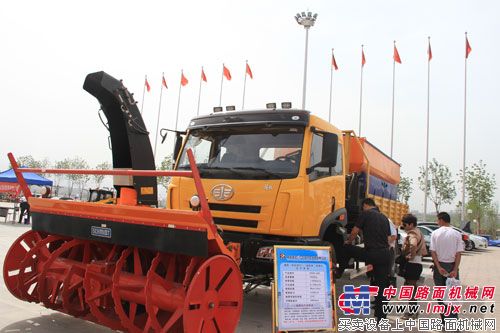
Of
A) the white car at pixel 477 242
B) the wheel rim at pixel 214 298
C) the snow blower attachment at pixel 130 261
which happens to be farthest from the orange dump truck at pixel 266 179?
the white car at pixel 477 242

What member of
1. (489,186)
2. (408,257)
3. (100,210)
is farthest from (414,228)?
(489,186)

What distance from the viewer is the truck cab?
213 inches

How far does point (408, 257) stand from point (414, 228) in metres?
0.61

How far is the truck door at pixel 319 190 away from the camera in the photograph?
5.52 meters

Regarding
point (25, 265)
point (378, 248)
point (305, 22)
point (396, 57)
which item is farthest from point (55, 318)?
point (396, 57)

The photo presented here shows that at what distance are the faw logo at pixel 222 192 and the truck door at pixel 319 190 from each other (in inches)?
39.2

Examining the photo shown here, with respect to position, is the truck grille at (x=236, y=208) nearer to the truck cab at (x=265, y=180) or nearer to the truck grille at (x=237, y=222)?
the truck cab at (x=265, y=180)

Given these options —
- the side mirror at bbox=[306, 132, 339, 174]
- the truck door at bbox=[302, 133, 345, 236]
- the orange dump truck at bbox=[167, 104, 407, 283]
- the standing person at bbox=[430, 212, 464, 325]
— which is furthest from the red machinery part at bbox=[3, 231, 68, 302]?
the standing person at bbox=[430, 212, 464, 325]

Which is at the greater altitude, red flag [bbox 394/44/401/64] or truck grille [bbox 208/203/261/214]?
A: red flag [bbox 394/44/401/64]

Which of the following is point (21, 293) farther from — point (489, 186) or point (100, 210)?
point (489, 186)

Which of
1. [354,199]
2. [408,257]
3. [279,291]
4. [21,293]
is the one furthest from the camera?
[354,199]

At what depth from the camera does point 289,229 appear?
535cm

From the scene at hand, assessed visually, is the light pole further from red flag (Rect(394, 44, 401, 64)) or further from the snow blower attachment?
the snow blower attachment

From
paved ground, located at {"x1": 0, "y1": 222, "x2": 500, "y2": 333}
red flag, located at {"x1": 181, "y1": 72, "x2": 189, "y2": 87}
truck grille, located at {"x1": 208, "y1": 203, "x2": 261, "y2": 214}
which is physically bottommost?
paved ground, located at {"x1": 0, "y1": 222, "x2": 500, "y2": 333}
